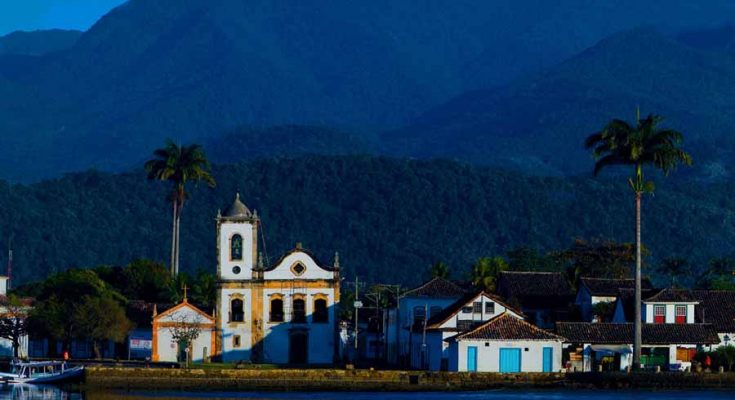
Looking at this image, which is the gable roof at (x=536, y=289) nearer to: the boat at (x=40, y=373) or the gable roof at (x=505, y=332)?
the gable roof at (x=505, y=332)

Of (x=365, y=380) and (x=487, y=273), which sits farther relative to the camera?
(x=487, y=273)

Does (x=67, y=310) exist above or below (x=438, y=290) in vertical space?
below

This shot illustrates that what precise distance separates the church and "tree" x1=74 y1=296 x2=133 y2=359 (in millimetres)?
7295

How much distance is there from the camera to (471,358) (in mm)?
96438

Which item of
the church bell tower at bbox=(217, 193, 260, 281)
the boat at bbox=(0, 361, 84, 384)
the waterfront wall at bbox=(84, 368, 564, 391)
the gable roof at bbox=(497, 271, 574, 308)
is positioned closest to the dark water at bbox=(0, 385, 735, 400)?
the waterfront wall at bbox=(84, 368, 564, 391)

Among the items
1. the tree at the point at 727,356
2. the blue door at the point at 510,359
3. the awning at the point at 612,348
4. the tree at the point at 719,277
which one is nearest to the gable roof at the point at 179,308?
the blue door at the point at 510,359

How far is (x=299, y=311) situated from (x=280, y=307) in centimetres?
121

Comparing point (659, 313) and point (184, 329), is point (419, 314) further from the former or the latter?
point (659, 313)

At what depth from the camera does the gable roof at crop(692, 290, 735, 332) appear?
105312 mm

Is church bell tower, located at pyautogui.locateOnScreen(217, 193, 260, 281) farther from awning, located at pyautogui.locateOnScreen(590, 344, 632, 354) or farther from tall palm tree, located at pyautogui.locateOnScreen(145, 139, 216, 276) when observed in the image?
tall palm tree, located at pyautogui.locateOnScreen(145, 139, 216, 276)

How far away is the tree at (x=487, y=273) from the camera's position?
122838 mm

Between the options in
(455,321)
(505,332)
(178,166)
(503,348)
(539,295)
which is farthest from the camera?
(178,166)

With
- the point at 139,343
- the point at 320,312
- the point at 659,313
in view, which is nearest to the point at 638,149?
the point at 659,313

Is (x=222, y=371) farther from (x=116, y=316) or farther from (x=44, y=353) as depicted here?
(x=44, y=353)
